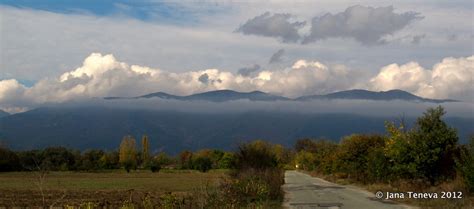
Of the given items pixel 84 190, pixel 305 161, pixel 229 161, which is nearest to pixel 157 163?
pixel 305 161

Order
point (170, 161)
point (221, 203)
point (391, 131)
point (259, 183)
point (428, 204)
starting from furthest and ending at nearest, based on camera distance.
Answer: point (170, 161), point (391, 131), point (259, 183), point (428, 204), point (221, 203)

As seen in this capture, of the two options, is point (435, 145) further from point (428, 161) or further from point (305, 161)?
point (305, 161)

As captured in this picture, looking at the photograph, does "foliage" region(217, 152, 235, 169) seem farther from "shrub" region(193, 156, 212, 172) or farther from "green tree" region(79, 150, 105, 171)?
"green tree" region(79, 150, 105, 171)

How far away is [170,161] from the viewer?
161 meters

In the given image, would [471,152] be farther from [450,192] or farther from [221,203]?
[221,203]

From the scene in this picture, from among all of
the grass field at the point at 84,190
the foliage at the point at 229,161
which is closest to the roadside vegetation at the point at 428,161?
the foliage at the point at 229,161

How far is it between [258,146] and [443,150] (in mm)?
11867

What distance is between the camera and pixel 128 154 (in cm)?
14038

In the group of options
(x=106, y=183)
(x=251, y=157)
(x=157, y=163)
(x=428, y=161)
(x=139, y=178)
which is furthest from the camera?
(x=157, y=163)

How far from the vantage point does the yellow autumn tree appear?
439 feet

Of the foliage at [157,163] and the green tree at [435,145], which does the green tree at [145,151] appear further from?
the green tree at [435,145]

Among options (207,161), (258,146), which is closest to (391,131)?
(258,146)

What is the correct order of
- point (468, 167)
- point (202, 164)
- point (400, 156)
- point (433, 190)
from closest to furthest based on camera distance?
point (468, 167), point (433, 190), point (400, 156), point (202, 164)

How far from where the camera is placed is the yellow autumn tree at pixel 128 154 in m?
134
